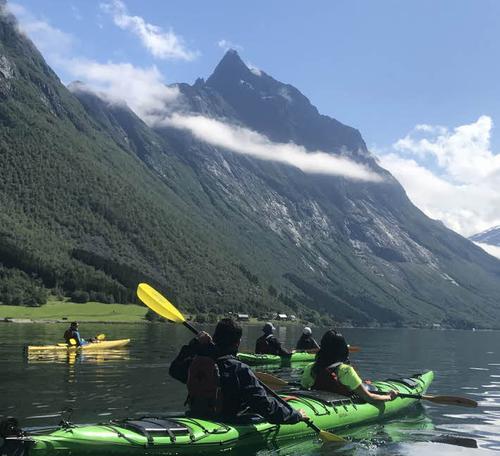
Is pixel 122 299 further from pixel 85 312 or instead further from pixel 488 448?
pixel 488 448

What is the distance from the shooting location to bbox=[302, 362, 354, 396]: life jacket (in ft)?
64.3

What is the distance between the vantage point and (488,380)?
1652 inches

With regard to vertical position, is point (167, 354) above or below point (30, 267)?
below

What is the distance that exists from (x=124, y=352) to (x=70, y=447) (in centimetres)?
3963

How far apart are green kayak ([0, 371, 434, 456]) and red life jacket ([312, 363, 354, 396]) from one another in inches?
12.6

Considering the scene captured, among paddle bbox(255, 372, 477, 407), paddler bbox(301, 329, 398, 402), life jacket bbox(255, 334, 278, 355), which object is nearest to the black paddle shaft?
paddler bbox(301, 329, 398, 402)

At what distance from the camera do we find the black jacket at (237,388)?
600 inches

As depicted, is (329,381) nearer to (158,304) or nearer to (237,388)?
(237,388)


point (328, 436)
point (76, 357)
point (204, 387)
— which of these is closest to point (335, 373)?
point (328, 436)

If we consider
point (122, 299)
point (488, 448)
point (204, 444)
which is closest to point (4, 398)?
point (204, 444)

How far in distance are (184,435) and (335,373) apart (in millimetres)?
6788

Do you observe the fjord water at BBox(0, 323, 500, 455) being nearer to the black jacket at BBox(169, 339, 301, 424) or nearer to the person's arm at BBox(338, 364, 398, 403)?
the person's arm at BBox(338, 364, 398, 403)

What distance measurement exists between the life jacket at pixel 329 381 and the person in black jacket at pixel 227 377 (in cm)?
374

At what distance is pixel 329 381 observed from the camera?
1978 centimetres
